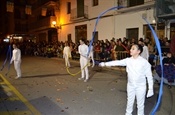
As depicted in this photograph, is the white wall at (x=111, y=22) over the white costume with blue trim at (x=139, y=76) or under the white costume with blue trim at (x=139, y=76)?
over

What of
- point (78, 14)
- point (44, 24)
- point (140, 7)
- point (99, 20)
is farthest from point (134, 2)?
point (44, 24)

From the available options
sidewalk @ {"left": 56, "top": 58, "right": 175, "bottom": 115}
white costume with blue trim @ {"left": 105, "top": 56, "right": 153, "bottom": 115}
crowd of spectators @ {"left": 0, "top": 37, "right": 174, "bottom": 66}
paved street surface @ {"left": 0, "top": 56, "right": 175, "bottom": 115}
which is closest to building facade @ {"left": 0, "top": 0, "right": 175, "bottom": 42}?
crowd of spectators @ {"left": 0, "top": 37, "right": 174, "bottom": 66}

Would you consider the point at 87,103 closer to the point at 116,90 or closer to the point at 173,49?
the point at 116,90

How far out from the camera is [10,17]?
56.7 m

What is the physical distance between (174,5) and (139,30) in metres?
3.68

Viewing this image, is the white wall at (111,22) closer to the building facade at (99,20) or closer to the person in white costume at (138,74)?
the building facade at (99,20)

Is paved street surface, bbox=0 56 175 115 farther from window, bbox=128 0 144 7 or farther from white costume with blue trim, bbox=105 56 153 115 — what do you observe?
window, bbox=128 0 144 7

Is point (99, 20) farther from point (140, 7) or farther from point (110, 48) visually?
point (110, 48)

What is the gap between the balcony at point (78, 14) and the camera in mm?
23469

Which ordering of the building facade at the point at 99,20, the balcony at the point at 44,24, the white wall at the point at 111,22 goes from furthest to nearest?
the balcony at the point at 44,24 → the white wall at the point at 111,22 → the building facade at the point at 99,20

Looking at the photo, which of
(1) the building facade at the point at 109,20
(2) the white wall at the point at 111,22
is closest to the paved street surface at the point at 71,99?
(1) the building facade at the point at 109,20

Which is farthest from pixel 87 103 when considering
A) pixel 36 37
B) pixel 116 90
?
pixel 36 37

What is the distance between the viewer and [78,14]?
82.2 feet

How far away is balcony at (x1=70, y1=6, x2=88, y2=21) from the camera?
23469mm
